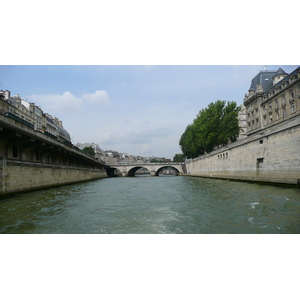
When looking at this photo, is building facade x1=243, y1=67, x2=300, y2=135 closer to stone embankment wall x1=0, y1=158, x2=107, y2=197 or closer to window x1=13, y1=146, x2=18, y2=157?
stone embankment wall x1=0, y1=158, x2=107, y2=197

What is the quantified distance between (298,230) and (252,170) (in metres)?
19.9

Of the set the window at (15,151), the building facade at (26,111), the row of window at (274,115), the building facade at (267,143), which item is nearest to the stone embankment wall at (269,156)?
the building facade at (267,143)

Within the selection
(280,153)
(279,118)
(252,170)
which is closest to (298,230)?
(280,153)

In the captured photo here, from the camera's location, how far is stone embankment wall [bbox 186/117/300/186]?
57.3 feet

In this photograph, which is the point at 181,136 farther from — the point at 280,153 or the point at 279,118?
the point at 280,153

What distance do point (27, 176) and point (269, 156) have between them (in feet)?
72.3

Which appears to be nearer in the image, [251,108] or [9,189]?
[9,189]

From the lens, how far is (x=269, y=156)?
838 inches

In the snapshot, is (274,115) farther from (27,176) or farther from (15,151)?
(15,151)

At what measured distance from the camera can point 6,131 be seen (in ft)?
55.0

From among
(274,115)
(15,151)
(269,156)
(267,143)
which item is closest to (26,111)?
(15,151)

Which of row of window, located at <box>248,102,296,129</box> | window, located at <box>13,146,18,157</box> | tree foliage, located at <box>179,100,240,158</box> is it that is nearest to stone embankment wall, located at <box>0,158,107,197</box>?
window, located at <box>13,146,18,157</box>

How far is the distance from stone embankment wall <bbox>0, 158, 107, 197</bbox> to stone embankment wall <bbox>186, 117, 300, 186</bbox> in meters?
20.6

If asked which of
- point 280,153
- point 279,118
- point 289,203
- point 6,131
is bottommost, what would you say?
point 289,203
